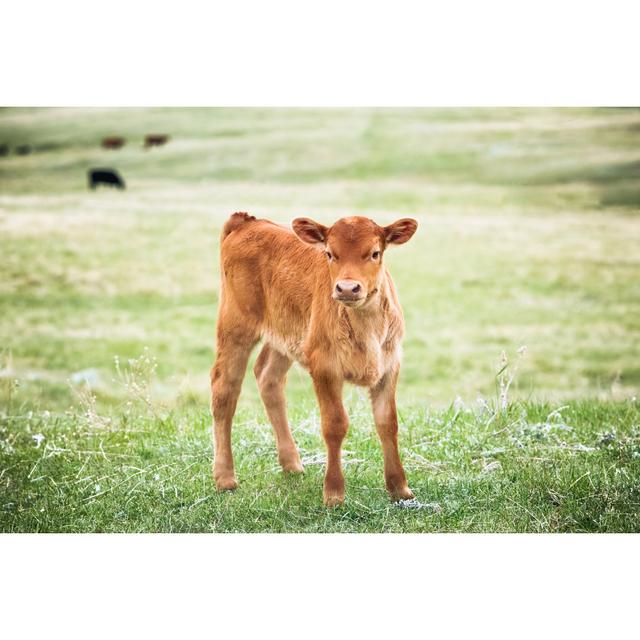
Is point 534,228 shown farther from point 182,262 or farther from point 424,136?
point 182,262

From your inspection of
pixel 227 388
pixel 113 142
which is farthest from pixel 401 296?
pixel 227 388

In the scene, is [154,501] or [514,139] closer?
[154,501]

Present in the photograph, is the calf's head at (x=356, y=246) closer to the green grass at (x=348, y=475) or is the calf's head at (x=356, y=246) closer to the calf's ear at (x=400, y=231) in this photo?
the calf's ear at (x=400, y=231)

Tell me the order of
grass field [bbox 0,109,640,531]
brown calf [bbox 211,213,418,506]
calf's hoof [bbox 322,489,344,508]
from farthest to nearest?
grass field [bbox 0,109,640,531]
calf's hoof [bbox 322,489,344,508]
brown calf [bbox 211,213,418,506]

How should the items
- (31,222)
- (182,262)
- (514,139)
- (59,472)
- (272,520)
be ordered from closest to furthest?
(272,520), (59,472), (514,139), (31,222), (182,262)

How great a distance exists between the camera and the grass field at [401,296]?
5316mm

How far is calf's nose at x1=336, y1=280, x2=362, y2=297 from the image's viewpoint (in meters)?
4.52

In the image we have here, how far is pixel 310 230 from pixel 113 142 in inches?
101

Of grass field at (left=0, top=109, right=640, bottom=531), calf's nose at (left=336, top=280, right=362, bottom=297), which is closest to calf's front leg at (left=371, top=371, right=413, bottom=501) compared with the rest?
grass field at (left=0, top=109, right=640, bottom=531)

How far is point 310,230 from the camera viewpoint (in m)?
4.82

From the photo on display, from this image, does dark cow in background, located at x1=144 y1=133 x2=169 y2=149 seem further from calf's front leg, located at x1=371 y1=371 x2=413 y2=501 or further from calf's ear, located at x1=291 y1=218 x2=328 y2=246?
calf's front leg, located at x1=371 y1=371 x2=413 y2=501

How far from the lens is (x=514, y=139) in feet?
21.2

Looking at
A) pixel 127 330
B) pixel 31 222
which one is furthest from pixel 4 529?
pixel 127 330

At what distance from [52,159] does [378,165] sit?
2.34 m
